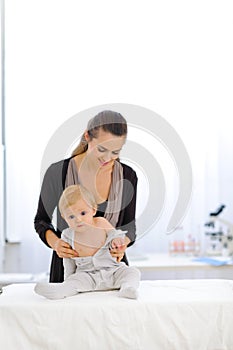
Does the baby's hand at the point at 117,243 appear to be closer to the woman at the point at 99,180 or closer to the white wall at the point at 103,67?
the woman at the point at 99,180

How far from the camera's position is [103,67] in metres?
3.30

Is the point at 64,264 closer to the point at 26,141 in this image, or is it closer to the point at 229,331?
the point at 229,331

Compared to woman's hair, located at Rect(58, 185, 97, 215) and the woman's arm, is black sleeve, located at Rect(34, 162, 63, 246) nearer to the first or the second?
the woman's arm

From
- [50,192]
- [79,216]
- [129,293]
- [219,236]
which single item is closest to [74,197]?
[79,216]

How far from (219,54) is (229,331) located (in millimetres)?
2009

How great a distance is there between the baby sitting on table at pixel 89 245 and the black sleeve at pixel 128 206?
0.09 m

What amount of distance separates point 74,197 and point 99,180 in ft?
0.42

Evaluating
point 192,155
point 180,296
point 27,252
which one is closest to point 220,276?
point 192,155

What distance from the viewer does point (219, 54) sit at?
3336mm

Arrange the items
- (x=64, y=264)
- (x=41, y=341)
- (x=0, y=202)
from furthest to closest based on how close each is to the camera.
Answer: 1. (x=0, y=202)
2. (x=64, y=264)
3. (x=41, y=341)

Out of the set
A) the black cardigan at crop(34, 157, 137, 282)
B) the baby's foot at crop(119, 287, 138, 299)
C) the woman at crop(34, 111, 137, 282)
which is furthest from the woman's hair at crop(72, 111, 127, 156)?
the baby's foot at crop(119, 287, 138, 299)

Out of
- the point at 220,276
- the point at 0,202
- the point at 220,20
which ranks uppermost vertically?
the point at 220,20

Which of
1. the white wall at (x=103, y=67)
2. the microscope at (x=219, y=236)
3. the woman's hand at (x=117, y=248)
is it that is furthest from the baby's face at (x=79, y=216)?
the white wall at (x=103, y=67)

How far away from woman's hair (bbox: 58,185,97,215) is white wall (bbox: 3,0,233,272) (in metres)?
1.44
